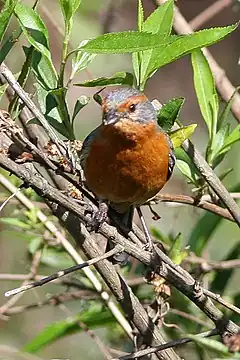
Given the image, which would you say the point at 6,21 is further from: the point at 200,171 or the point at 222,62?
the point at 222,62

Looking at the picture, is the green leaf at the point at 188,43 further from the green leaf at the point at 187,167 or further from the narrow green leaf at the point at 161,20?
the green leaf at the point at 187,167

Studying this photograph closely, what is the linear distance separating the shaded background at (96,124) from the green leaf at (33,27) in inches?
55.8

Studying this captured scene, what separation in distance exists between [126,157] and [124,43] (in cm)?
118

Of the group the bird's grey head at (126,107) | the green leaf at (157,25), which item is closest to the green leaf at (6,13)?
the green leaf at (157,25)

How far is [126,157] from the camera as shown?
11.3 ft

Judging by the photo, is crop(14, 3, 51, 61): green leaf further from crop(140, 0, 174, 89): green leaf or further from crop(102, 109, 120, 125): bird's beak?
crop(102, 109, 120, 125): bird's beak

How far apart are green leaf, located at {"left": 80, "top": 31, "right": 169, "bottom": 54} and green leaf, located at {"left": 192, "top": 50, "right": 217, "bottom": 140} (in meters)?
0.87

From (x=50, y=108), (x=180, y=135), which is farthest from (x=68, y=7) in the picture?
(x=180, y=135)

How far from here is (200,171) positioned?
2980mm

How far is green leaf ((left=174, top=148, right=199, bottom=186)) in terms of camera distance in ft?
10.2

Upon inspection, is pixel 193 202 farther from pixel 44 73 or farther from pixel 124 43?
pixel 124 43

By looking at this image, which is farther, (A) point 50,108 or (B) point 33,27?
(A) point 50,108

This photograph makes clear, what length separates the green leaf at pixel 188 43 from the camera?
242 cm

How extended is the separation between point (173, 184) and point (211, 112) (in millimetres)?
2615
